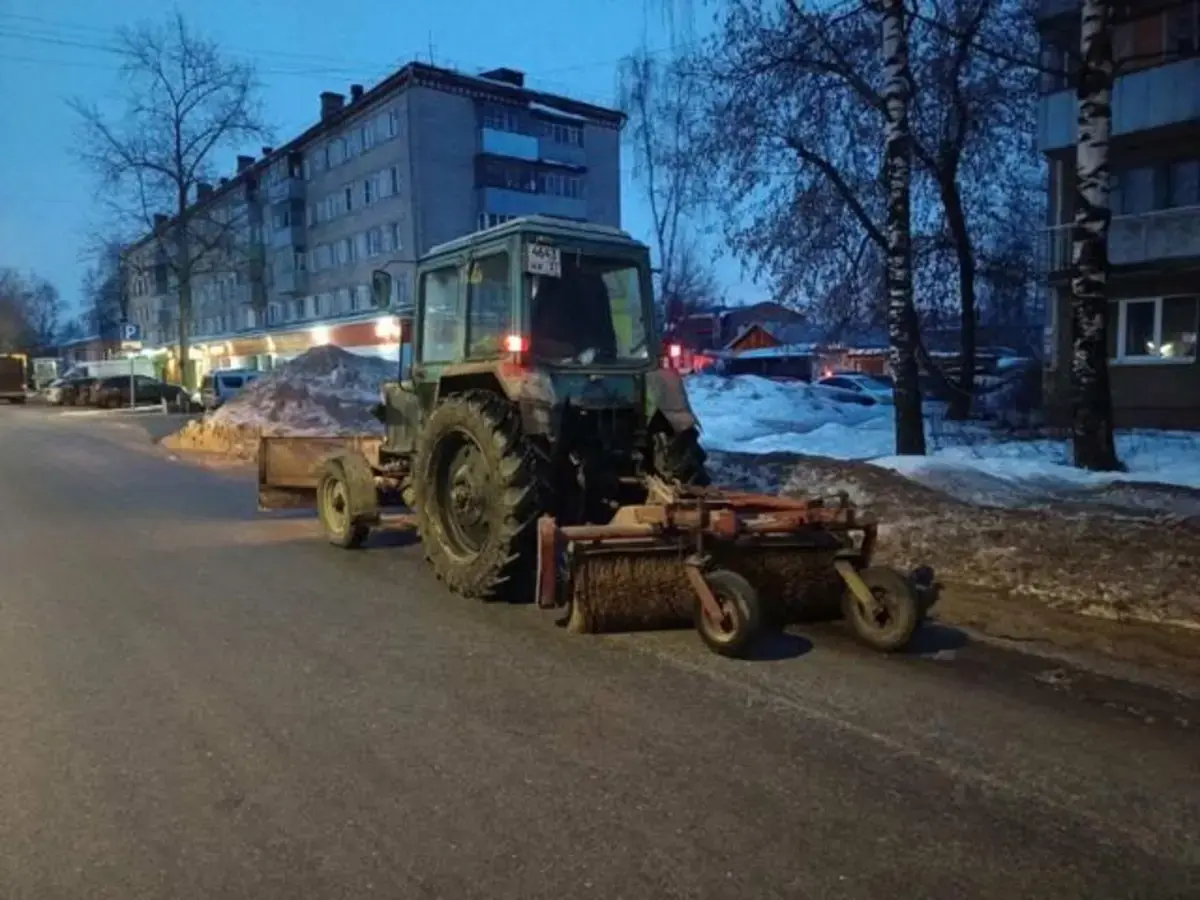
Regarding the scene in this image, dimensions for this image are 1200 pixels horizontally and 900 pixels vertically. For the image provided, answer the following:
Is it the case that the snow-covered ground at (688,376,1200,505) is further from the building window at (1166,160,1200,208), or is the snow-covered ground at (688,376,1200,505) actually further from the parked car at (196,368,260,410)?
the parked car at (196,368,260,410)

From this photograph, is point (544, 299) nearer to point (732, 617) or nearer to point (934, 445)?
point (732, 617)

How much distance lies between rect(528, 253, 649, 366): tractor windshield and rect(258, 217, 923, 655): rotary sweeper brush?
0.01 metres

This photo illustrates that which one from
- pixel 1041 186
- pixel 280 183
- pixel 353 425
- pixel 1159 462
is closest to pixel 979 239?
pixel 1041 186

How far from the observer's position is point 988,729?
452 cm

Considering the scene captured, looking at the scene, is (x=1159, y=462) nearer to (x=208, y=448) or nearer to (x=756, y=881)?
(x=756, y=881)

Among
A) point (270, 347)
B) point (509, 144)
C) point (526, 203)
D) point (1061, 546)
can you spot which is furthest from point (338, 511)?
point (270, 347)

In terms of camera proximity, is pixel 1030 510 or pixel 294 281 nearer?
pixel 1030 510

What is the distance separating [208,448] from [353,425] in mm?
3289

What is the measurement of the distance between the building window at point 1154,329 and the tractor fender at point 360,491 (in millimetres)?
18806

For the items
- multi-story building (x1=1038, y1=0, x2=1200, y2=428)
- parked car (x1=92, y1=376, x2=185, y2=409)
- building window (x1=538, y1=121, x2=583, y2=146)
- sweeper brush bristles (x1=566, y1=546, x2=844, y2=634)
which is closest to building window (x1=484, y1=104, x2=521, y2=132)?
building window (x1=538, y1=121, x2=583, y2=146)

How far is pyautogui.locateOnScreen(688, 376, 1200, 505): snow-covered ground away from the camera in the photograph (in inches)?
417

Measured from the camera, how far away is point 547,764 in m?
4.17

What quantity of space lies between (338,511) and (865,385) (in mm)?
24335

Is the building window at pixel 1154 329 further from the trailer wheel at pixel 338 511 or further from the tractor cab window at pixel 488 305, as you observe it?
the trailer wheel at pixel 338 511
